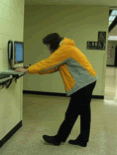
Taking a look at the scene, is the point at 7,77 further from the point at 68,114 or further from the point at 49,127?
the point at 49,127

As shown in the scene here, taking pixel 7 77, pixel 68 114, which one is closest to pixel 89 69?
pixel 68 114

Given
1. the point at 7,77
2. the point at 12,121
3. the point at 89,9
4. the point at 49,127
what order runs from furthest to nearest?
the point at 89,9, the point at 49,127, the point at 12,121, the point at 7,77

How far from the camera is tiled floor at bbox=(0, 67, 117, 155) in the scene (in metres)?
2.34

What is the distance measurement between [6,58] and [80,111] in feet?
3.64

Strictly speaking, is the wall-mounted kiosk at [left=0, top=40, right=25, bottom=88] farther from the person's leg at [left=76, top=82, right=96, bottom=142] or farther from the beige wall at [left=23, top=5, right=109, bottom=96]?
the beige wall at [left=23, top=5, right=109, bottom=96]

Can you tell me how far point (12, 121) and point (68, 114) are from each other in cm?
83

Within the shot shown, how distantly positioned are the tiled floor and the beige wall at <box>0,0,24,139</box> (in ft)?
0.79

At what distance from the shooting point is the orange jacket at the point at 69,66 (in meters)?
2.15

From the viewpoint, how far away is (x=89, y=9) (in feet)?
15.7

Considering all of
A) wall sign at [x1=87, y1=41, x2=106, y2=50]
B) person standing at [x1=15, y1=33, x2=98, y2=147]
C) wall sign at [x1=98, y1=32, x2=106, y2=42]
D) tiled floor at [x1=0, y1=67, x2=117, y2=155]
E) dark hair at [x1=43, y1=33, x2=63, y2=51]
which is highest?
wall sign at [x1=98, y1=32, x2=106, y2=42]

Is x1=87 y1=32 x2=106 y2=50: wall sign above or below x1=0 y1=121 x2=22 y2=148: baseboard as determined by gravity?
above

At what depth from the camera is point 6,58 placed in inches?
96.0

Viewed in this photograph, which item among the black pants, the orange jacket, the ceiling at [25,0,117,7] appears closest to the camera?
the orange jacket

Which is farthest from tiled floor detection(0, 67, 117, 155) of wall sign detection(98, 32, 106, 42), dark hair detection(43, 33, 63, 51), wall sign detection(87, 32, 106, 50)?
wall sign detection(98, 32, 106, 42)
